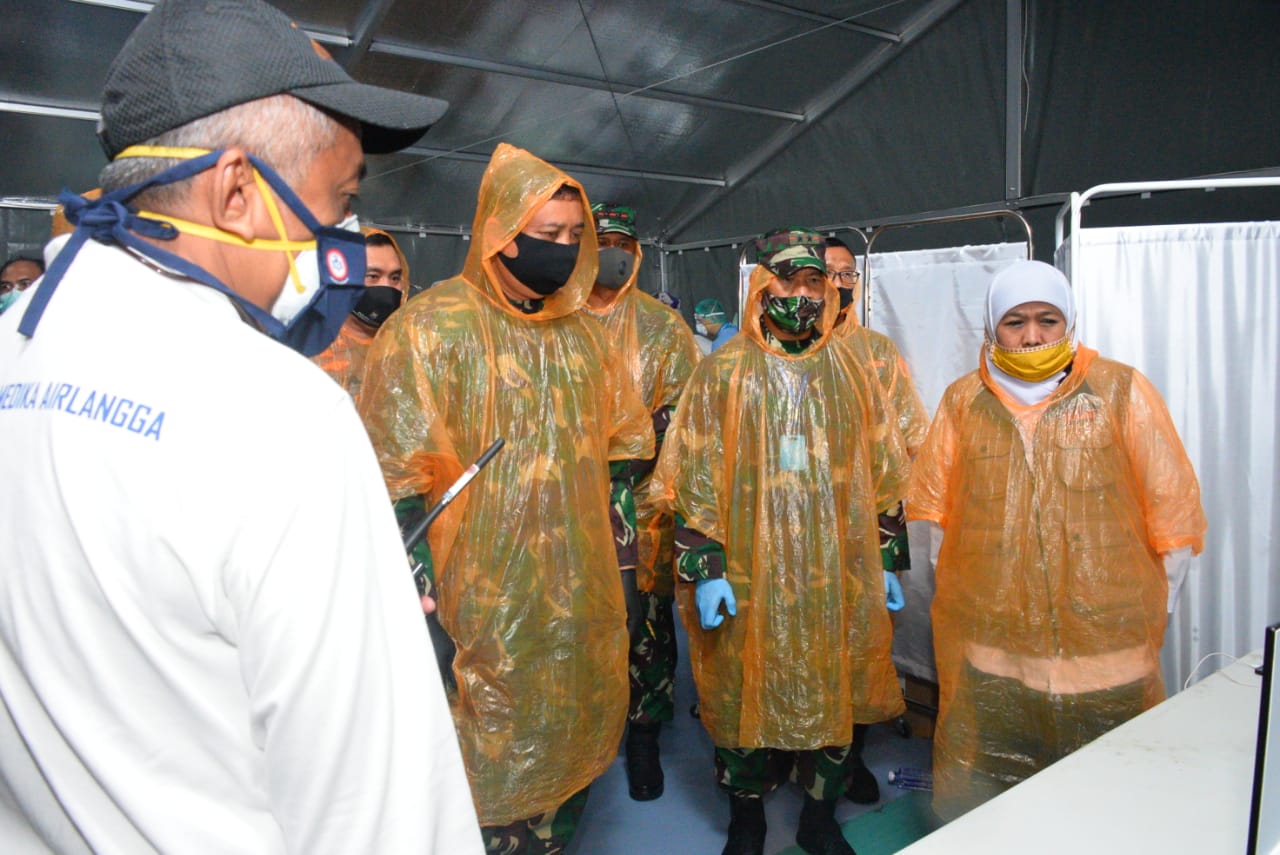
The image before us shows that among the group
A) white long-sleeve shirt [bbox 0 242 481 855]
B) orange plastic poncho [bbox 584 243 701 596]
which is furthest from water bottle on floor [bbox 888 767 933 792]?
white long-sleeve shirt [bbox 0 242 481 855]

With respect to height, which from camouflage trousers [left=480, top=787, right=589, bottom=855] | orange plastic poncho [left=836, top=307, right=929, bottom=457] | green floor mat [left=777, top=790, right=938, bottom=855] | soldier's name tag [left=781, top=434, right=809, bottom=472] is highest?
orange plastic poncho [left=836, top=307, right=929, bottom=457]

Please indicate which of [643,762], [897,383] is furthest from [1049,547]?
[643,762]

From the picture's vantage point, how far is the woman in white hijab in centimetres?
183

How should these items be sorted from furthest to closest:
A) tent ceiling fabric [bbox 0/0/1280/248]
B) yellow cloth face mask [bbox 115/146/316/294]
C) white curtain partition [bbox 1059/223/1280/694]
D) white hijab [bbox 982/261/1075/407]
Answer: tent ceiling fabric [bbox 0/0/1280/248] < white curtain partition [bbox 1059/223/1280/694] < white hijab [bbox 982/261/1075/407] < yellow cloth face mask [bbox 115/146/316/294]

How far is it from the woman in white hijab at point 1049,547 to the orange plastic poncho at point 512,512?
2.88ft

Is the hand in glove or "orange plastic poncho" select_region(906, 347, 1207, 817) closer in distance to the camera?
"orange plastic poncho" select_region(906, 347, 1207, 817)

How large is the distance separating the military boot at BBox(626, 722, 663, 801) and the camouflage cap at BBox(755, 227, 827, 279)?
1.64 meters

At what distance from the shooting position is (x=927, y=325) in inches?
120

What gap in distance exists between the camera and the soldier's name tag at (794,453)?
211 centimetres

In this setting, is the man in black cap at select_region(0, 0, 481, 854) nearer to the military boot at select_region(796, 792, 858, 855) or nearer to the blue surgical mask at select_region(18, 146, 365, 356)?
the blue surgical mask at select_region(18, 146, 365, 356)

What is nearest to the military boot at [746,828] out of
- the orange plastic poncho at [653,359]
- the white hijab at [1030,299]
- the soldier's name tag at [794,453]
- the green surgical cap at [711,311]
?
the orange plastic poncho at [653,359]

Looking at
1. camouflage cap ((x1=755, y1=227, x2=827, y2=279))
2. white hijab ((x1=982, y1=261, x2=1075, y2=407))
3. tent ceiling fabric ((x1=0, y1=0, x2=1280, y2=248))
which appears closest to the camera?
white hijab ((x1=982, y1=261, x2=1075, y2=407))

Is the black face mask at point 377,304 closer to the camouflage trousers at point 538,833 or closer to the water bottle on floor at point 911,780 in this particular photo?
the camouflage trousers at point 538,833

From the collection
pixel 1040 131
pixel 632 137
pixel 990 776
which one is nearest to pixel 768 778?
pixel 990 776
